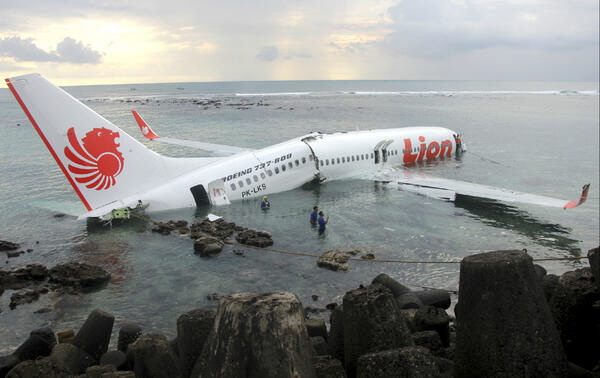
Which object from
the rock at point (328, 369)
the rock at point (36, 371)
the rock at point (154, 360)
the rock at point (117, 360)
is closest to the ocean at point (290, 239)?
the rock at point (117, 360)

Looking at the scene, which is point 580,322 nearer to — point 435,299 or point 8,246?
point 435,299

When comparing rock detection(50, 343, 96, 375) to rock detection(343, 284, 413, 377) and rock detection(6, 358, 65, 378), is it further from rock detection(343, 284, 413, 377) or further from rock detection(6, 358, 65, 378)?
rock detection(343, 284, 413, 377)

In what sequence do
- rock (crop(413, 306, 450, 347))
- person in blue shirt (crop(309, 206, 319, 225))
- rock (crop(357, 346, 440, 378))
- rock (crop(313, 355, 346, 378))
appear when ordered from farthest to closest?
person in blue shirt (crop(309, 206, 319, 225)) → rock (crop(413, 306, 450, 347)) → rock (crop(313, 355, 346, 378)) → rock (crop(357, 346, 440, 378))

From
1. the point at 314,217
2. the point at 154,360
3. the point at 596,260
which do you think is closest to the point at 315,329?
the point at 154,360

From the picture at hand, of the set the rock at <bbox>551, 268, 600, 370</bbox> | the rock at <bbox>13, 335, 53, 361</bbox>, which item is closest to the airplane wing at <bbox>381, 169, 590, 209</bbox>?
the rock at <bbox>551, 268, 600, 370</bbox>

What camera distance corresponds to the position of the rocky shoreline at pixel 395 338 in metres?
5.63

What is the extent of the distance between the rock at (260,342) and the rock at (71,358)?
592cm

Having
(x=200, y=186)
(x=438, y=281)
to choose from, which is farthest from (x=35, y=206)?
(x=438, y=281)

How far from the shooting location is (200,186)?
26234 millimetres

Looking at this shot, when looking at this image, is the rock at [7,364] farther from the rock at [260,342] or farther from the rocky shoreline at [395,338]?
the rock at [260,342]

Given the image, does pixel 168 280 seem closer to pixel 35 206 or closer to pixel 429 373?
pixel 429 373

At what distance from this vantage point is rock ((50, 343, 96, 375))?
32.8 ft

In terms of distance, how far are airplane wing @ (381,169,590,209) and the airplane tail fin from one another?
17.0m

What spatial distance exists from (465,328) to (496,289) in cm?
84
